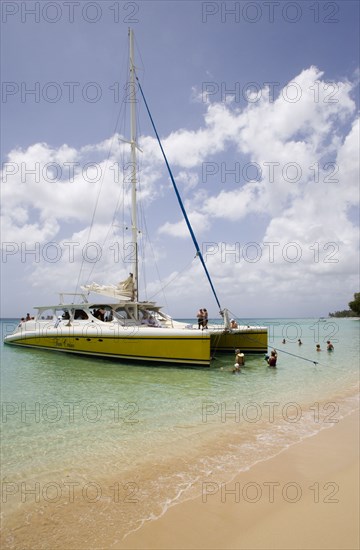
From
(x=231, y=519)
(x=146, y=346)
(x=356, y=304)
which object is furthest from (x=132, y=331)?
(x=356, y=304)

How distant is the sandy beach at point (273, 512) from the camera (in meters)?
3.75

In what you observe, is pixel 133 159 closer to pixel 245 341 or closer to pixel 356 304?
pixel 245 341

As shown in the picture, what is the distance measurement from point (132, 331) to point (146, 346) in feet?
3.46

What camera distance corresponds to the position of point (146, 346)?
54.1ft

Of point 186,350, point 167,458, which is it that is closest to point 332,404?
point 167,458

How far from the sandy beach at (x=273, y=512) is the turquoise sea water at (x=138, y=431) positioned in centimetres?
31

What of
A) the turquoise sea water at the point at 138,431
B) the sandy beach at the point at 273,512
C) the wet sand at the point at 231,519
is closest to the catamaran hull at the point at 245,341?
the turquoise sea water at the point at 138,431

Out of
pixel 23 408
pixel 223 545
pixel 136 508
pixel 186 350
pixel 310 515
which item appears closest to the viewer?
pixel 223 545

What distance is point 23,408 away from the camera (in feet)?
31.5

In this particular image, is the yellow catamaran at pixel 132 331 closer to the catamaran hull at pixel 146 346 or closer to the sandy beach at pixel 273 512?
the catamaran hull at pixel 146 346

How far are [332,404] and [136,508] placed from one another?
7307 mm

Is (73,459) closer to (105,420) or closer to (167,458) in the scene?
(167,458)

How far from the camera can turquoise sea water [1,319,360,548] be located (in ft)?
16.0

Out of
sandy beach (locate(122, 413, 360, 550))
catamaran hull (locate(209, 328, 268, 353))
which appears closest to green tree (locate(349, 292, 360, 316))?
catamaran hull (locate(209, 328, 268, 353))
